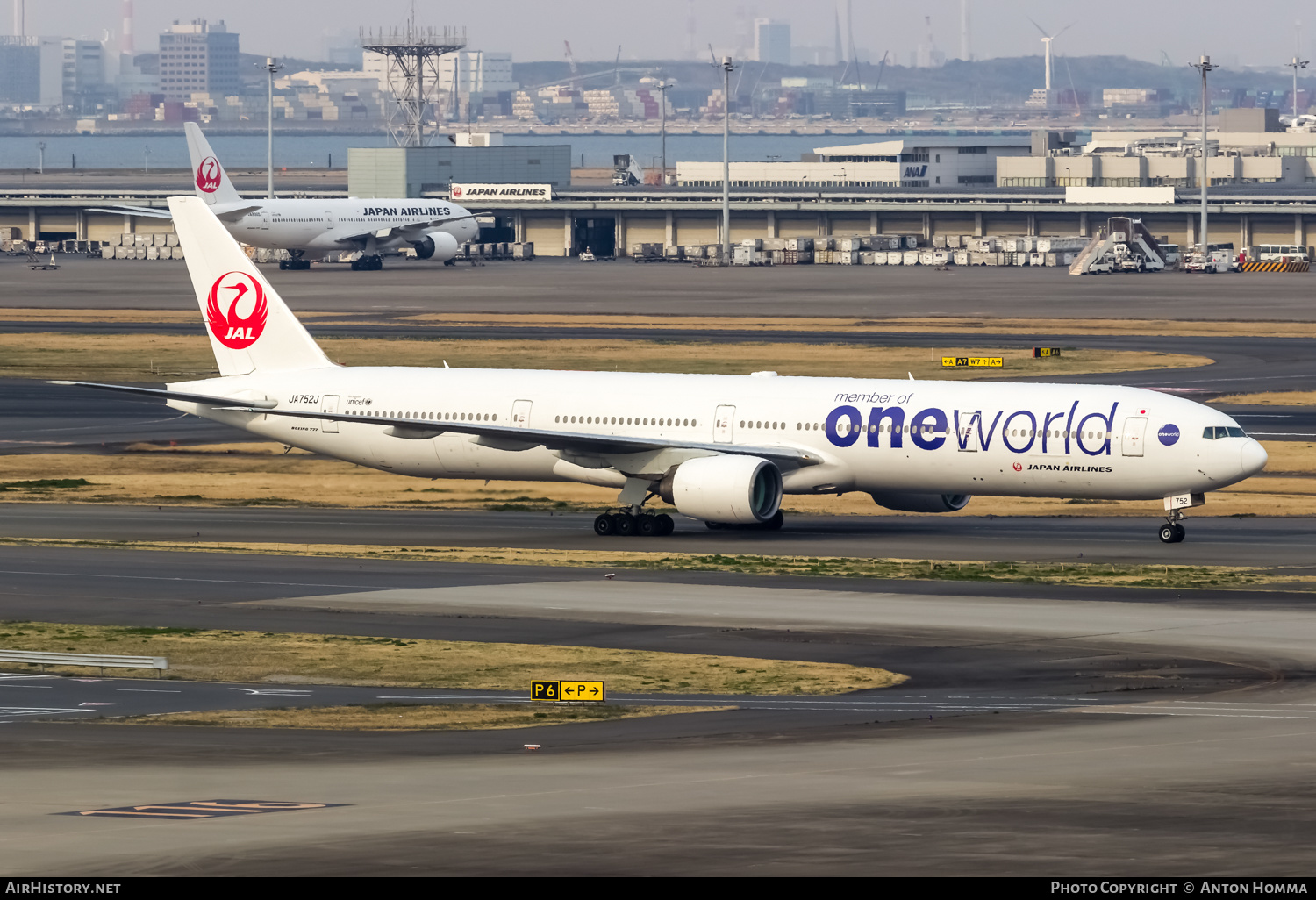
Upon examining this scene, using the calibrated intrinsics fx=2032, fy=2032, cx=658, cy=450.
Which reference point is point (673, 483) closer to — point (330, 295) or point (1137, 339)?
point (1137, 339)

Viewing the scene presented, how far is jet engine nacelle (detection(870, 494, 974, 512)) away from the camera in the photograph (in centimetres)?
6075

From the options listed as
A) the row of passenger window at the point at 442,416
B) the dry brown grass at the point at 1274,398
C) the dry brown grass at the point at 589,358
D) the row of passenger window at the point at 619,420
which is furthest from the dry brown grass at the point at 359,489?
the dry brown grass at the point at 589,358

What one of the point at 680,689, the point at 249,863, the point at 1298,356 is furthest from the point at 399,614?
the point at 1298,356

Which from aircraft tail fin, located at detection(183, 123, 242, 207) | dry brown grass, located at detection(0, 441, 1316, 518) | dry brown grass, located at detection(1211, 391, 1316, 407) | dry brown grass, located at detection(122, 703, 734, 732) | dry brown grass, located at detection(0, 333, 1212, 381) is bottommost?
dry brown grass, located at detection(0, 441, 1316, 518)

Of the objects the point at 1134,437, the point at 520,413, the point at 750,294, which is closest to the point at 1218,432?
the point at 1134,437

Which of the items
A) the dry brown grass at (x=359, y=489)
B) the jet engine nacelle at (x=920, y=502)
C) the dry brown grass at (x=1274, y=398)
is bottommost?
the dry brown grass at (x=359, y=489)

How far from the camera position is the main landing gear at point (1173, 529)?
188 feet

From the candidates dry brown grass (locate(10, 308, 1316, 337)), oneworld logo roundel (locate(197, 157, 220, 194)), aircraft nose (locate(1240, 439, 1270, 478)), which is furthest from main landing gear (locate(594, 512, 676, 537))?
oneworld logo roundel (locate(197, 157, 220, 194))

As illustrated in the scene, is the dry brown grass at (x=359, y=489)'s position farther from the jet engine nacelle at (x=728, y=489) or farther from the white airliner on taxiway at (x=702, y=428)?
the jet engine nacelle at (x=728, y=489)

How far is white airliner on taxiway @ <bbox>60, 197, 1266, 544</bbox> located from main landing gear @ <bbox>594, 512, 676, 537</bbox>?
0.05 meters

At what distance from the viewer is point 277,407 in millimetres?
65125

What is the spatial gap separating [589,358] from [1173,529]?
2363 inches

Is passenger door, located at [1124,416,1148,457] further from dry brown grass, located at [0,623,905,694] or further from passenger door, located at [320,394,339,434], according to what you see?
passenger door, located at [320,394,339,434]

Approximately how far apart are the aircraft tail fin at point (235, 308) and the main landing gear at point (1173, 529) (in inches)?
1065
